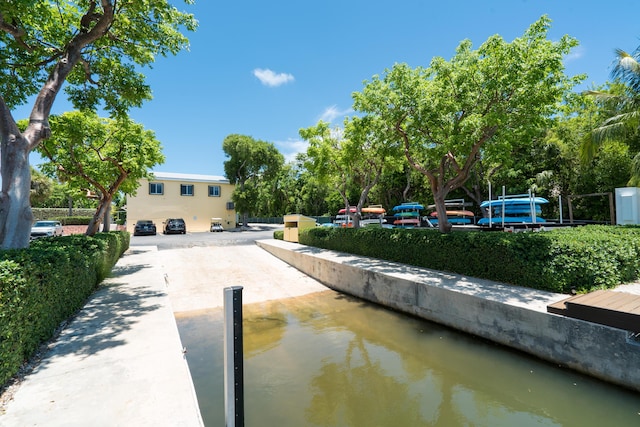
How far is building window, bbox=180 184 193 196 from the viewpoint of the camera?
3056cm

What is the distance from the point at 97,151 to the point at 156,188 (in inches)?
787

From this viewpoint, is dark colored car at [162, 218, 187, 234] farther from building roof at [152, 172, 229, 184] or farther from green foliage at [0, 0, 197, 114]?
green foliage at [0, 0, 197, 114]

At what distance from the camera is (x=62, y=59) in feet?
20.7

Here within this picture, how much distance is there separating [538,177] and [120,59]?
24895mm

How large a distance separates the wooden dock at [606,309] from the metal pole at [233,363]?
5030 mm

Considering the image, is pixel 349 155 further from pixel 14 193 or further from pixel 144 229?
pixel 144 229

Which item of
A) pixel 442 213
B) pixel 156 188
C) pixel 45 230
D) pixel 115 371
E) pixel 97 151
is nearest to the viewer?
pixel 115 371

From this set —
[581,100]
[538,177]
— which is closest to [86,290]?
[581,100]

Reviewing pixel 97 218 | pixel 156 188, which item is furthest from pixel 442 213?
pixel 156 188

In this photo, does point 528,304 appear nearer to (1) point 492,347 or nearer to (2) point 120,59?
(1) point 492,347

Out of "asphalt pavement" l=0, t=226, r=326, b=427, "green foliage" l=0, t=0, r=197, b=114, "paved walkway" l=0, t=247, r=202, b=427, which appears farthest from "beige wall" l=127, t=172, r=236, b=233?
"paved walkway" l=0, t=247, r=202, b=427

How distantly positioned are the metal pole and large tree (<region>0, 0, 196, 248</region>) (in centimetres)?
539

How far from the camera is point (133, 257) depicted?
13461 millimetres

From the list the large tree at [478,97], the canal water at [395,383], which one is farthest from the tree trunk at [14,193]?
the large tree at [478,97]
